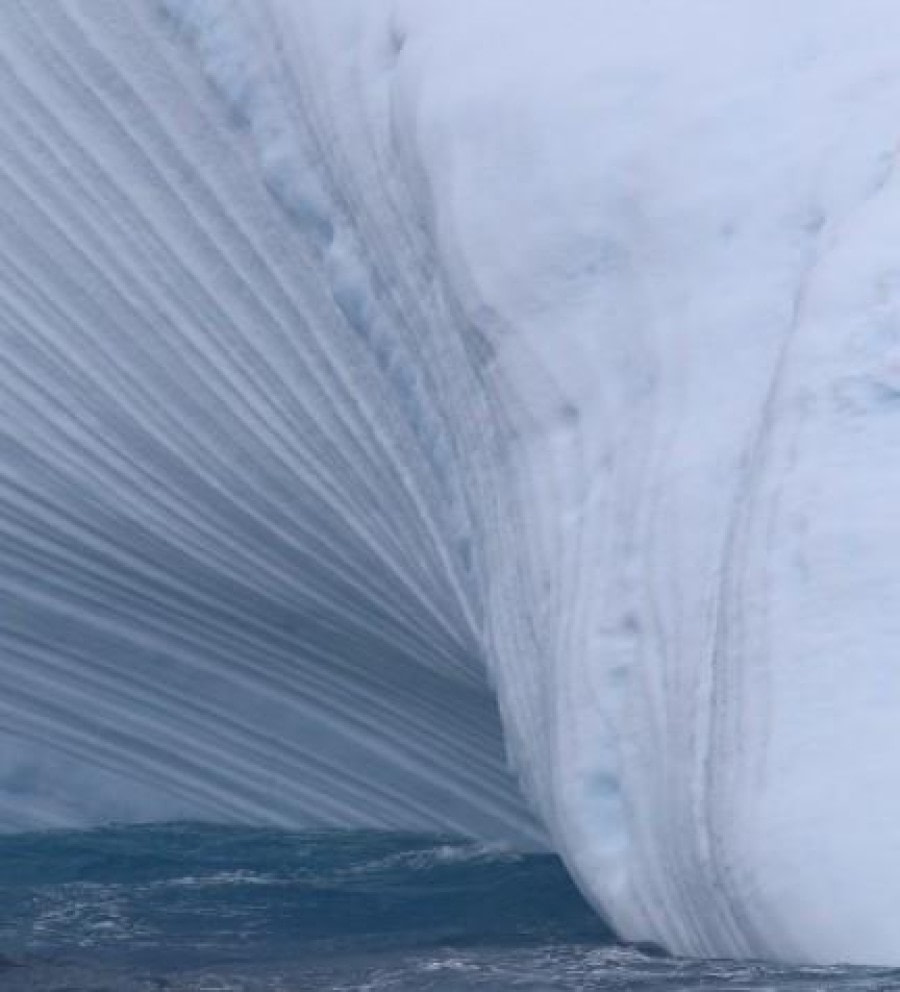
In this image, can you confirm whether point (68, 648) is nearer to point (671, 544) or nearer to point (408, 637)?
point (408, 637)

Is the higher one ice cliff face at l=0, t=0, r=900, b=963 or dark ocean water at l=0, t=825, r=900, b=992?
ice cliff face at l=0, t=0, r=900, b=963

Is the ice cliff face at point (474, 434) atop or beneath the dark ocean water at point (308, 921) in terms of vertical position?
atop

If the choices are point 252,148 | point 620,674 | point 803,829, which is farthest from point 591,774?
point 252,148

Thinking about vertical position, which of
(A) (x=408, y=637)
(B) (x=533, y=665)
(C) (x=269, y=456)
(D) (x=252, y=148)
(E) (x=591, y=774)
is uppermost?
(D) (x=252, y=148)

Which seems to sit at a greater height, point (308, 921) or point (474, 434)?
point (474, 434)
